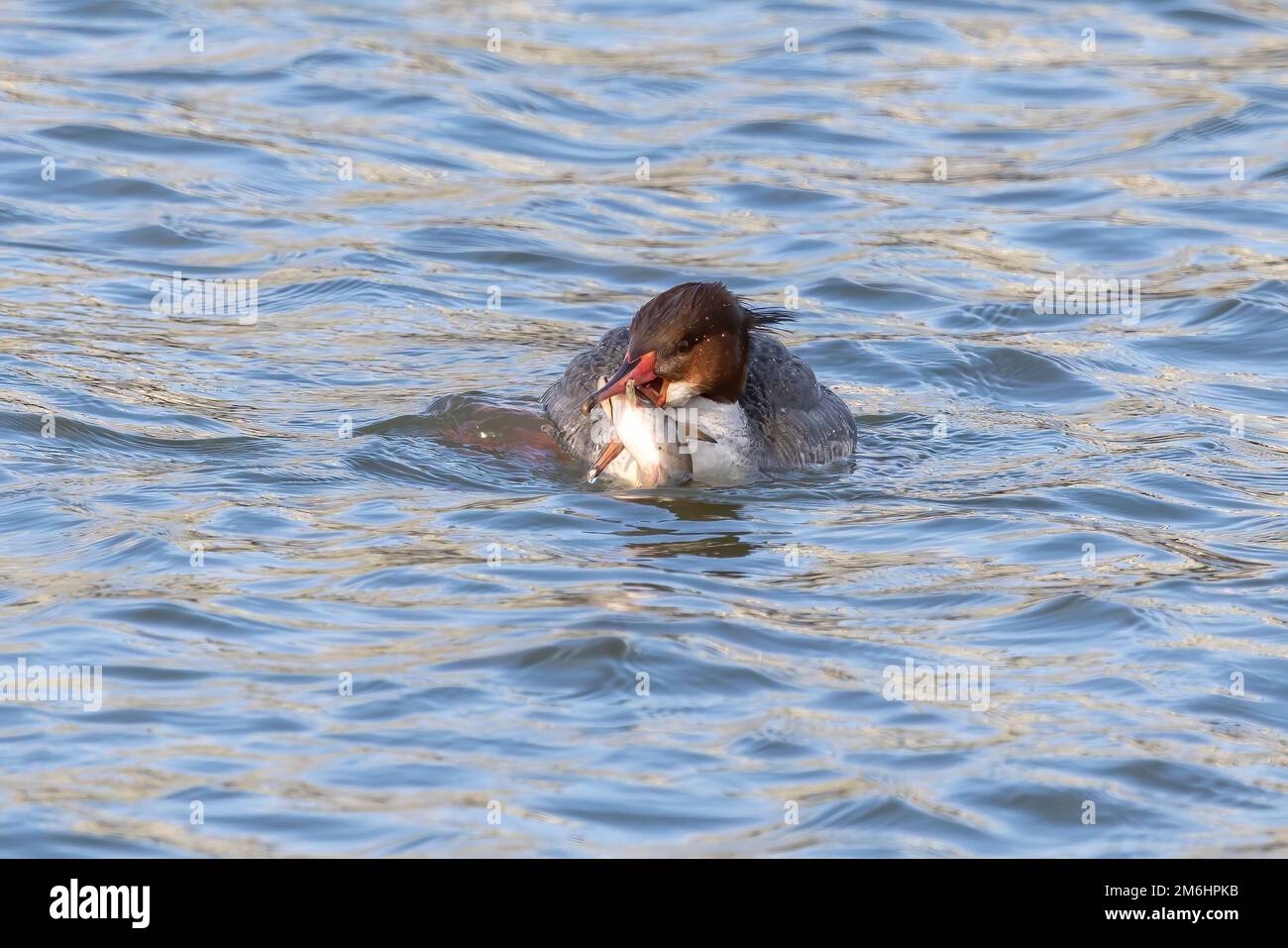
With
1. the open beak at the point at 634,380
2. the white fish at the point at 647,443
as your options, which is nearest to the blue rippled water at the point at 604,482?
the white fish at the point at 647,443

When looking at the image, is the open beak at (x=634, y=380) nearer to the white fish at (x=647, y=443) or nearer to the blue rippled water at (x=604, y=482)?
the white fish at (x=647, y=443)

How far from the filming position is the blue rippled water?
7.21m

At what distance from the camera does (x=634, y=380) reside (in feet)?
33.6

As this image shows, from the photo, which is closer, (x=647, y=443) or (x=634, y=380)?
(x=634, y=380)

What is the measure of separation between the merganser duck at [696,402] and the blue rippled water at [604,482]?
0.66ft

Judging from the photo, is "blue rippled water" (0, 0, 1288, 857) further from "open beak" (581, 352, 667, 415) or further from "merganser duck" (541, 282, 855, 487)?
"open beak" (581, 352, 667, 415)

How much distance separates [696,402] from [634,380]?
1.90 feet

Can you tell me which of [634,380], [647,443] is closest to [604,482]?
[647,443]

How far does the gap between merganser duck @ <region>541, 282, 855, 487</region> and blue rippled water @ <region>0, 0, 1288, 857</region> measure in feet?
0.66

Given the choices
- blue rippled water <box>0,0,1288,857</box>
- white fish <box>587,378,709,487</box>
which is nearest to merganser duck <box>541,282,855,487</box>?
white fish <box>587,378,709,487</box>

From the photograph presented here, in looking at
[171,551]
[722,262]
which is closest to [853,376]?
[722,262]

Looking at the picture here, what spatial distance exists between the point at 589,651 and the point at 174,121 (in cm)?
1086

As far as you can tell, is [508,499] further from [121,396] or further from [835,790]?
[835,790]

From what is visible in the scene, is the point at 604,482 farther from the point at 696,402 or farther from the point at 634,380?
the point at 634,380
